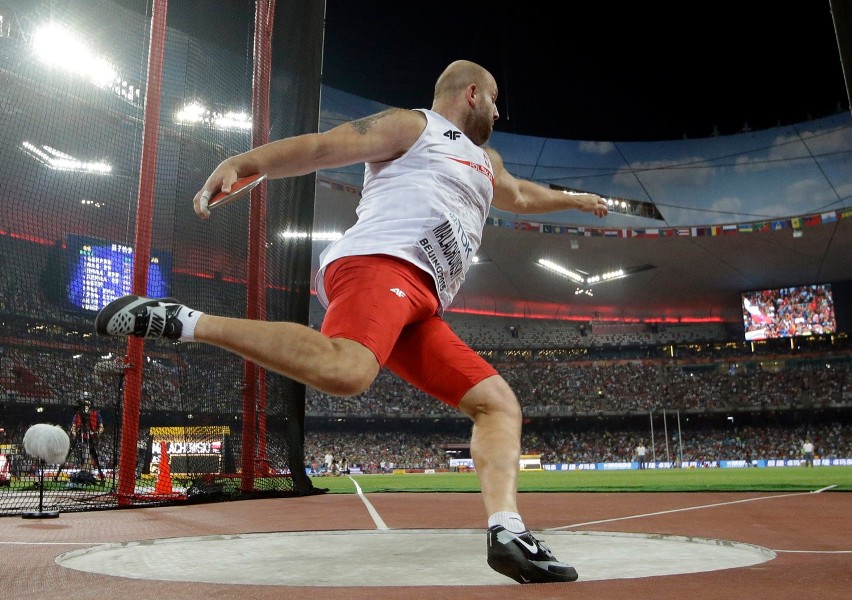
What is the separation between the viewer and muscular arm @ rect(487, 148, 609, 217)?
370 centimetres

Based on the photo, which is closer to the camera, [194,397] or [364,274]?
[364,274]

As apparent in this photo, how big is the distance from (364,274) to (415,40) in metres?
25.4

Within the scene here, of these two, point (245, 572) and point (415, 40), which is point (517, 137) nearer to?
point (415, 40)

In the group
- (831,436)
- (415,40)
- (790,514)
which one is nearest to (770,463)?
(831,436)

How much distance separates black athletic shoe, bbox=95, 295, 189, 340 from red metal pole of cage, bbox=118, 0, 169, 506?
469cm

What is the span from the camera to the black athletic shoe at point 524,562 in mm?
2379

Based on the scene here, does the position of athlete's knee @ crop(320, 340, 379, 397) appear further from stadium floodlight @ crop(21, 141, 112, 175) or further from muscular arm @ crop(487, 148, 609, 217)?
stadium floodlight @ crop(21, 141, 112, 175)

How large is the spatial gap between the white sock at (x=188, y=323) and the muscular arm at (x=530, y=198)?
173cm

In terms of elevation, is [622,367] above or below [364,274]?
above

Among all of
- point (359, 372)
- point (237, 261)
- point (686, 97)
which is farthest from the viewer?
point (686, 97)

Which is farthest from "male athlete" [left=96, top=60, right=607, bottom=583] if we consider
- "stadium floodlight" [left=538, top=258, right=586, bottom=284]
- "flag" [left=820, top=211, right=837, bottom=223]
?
"stadium floodlight" [left=538, top=258, right=586, bottom=284]

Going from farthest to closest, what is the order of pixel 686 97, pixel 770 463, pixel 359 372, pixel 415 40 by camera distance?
pixel 770 463 → pixel 686 97 → pixel 415 40 → pixel 359 372

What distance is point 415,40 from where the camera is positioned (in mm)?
26203

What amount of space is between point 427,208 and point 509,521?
126 cm
